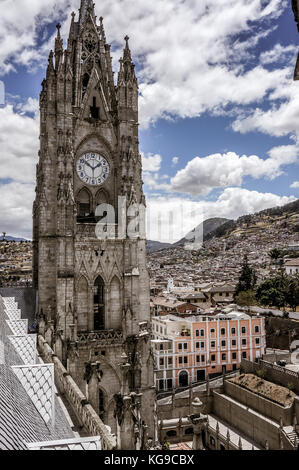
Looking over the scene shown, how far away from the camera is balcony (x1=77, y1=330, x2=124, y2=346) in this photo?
2277cm

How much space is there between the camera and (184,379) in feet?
150

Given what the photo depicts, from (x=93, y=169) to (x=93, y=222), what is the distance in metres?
3.44

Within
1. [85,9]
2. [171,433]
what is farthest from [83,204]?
[171,433]

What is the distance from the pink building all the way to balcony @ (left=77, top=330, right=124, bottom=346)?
22.4 m

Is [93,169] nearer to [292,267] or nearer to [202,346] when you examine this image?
[202,346]

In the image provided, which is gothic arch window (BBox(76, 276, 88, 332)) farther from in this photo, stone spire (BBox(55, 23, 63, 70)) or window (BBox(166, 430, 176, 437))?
window (BBox(166, 430, 176, 437))

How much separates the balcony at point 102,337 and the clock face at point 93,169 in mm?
9259

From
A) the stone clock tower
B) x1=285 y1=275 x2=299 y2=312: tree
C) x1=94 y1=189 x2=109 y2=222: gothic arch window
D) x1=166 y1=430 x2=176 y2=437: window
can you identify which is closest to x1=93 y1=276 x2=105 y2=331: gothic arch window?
the stone clock tower

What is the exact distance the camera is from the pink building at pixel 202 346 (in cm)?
4497

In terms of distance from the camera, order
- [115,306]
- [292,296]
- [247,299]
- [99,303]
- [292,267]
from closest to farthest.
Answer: [115,306] → [99,303] → [292,296] → [247,299] → [292,267]

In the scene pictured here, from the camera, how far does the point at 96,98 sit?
86.5 feet

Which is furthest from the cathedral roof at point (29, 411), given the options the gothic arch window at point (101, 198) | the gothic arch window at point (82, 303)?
the gothic arch window at point (101, 198)
